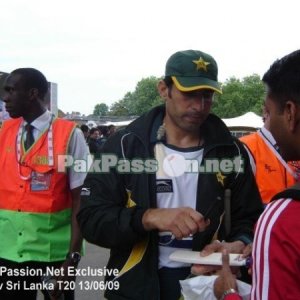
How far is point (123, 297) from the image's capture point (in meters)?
2.18

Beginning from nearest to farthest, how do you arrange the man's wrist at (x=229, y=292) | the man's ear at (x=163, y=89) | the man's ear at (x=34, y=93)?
the man's wrist at (x=229, y=292) < the man's ear at (x=163, y=89) < the man's ear at (x=34, y=93)

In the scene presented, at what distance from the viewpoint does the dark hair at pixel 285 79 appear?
1351 millimetres

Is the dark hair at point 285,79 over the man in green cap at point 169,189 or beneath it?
over

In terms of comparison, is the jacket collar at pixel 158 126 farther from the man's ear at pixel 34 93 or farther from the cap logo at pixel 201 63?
the man's ear at pixel 34 93

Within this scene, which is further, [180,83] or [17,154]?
[17,154]

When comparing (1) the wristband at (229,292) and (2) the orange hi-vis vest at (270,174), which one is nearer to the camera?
(1) the wristband at (229,292)

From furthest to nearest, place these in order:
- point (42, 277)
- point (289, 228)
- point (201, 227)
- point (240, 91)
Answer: point (240, 91) → point (42, 277) → point (201, 227) → point (289, 228)

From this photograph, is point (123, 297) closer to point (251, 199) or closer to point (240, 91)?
point (251, 199)

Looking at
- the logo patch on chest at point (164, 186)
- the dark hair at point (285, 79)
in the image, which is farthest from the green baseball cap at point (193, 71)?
the dark hair at point (285, 79)

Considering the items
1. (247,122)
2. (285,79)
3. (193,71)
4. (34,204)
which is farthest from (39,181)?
(247,122)

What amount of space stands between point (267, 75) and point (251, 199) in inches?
37.8

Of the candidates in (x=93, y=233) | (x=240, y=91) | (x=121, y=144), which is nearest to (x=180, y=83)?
(x=121, y=144)

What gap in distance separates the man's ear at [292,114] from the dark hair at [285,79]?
1 cm

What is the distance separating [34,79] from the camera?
3430mm
